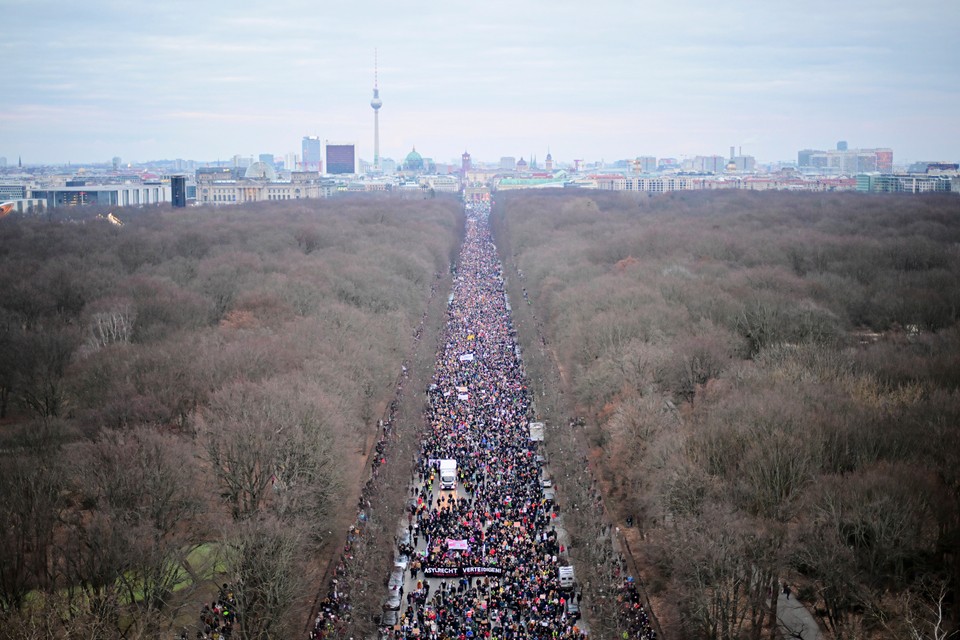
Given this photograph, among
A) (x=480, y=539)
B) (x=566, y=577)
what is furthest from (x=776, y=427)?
(x=480, y=539)

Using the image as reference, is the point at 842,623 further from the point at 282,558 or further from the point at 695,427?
the point at 282,558

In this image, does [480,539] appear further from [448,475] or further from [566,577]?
[448,475]

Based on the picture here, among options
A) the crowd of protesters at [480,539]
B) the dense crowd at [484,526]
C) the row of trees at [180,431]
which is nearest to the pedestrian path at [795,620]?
the crowd of protesters at [480,539]

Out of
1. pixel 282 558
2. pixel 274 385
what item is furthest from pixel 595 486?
pixel 282 558

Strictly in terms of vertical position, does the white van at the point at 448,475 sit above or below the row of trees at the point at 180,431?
below

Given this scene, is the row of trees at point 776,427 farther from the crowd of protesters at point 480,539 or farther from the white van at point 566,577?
the crowd of protesters at point 480,539

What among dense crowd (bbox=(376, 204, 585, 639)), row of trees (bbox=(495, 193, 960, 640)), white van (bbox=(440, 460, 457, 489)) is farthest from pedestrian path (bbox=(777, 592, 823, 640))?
white van (bbox=(440, 460, 457, 489))
